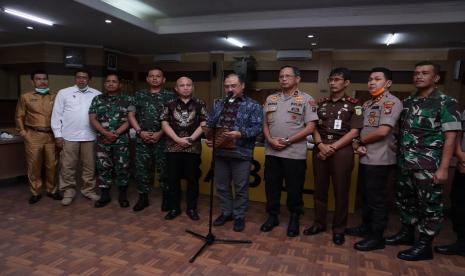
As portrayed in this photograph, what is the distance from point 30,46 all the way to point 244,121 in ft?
25.5

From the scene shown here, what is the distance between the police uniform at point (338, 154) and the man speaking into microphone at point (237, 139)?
0.60 metres

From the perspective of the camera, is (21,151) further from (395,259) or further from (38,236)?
(395,259)

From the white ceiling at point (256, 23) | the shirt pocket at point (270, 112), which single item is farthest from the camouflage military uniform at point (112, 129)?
the white ceiling at point (256, 23)

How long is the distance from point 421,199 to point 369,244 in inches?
22.5

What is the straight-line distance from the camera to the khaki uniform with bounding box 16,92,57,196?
3604 mm

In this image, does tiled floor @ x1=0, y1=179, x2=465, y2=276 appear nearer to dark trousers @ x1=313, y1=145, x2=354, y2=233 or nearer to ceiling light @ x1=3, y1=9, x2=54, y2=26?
dark trousers @ x1=313, y1=145, x2=354, y2=233

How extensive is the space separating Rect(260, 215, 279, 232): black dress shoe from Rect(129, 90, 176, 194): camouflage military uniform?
118cm

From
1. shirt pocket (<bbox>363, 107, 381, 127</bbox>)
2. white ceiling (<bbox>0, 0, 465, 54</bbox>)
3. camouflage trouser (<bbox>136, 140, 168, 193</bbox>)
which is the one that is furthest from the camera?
white ceiling (<bbox>0, 0, 465, 54</bbox>)

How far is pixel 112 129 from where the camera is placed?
3436mm

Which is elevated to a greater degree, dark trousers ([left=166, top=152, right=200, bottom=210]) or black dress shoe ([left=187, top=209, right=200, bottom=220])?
dark trousers ([left=166, top=152, right=200, bottom=210])

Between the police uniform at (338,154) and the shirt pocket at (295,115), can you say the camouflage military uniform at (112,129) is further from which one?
the police uniform at (338,154)

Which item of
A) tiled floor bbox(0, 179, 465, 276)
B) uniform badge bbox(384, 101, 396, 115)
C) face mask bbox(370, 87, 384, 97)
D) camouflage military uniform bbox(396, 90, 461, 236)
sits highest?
face mask bbox(370, 87, 384, 97)

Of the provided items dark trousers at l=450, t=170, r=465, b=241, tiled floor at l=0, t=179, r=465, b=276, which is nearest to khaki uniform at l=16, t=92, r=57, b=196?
tiled floor at l=0, t=179, r=465, b=276

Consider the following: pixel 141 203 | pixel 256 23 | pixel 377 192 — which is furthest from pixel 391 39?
pixel 141 203
